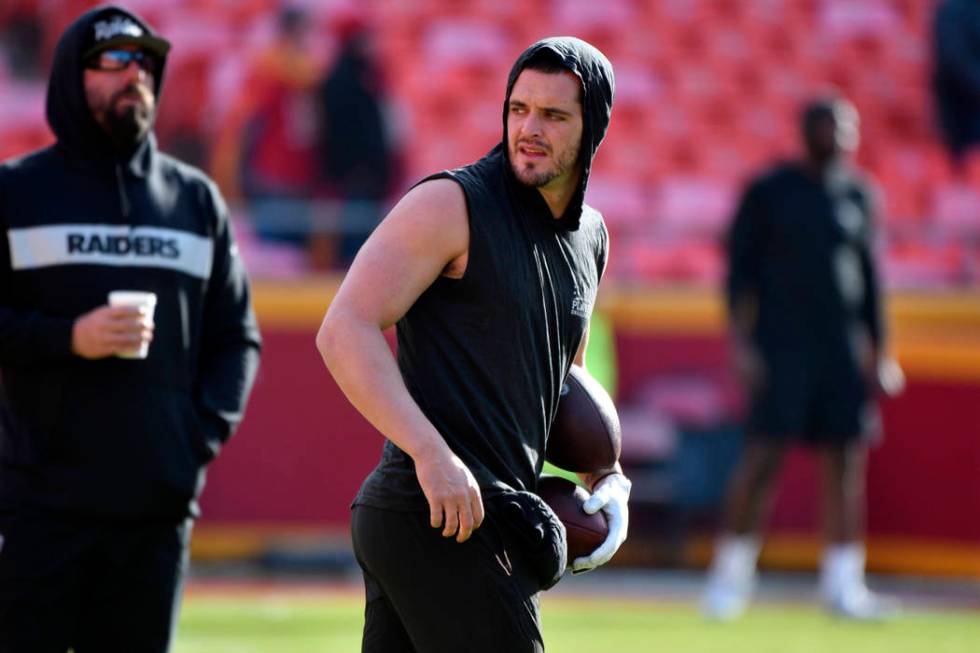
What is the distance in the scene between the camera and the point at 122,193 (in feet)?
14.3

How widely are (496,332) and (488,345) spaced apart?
0.03 m

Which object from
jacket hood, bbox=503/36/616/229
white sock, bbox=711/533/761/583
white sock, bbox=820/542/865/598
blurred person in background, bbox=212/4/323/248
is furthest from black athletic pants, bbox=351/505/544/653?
blurred person in background, bbox=212/4/323/248

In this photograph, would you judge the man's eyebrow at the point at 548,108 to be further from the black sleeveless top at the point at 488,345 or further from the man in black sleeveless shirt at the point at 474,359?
the black sleeveless top at the point at 488,345

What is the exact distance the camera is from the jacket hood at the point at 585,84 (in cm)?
347

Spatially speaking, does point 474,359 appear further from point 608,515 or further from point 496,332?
point 608,515

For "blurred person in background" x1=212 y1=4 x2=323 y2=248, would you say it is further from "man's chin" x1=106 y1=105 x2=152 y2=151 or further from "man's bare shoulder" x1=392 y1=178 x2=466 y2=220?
"man's bare shoulder" x1=392 y1=178 x2=466 y2=220

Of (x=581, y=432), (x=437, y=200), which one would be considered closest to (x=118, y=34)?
(x=437, y=200)

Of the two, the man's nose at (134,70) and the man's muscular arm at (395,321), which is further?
the man's nose at (134,70)

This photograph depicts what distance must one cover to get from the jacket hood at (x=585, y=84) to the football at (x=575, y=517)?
0.63 meters

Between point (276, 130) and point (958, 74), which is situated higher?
point (958, 74)

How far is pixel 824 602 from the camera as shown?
9172 mm

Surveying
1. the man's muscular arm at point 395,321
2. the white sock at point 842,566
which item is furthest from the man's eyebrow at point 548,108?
the white sock at point 842,566

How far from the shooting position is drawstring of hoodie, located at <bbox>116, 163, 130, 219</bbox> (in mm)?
4332

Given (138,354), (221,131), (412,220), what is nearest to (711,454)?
(221,131)
